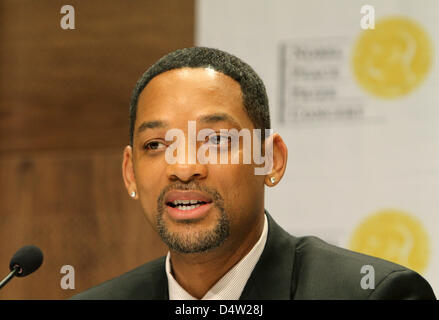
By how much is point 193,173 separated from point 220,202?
0.09 meters

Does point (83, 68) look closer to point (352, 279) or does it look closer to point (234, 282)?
point (234, 282)

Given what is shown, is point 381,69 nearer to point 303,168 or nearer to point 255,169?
point 303,168

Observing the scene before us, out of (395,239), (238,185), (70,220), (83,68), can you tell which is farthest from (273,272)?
(83,68)

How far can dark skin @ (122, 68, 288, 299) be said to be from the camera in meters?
1.53

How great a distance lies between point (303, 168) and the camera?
8.46 ft

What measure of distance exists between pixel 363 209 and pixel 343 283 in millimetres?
976

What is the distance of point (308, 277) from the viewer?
62.2 inches

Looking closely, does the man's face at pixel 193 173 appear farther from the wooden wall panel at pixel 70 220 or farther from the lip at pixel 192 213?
the wooden wall panel at pixel 70 220

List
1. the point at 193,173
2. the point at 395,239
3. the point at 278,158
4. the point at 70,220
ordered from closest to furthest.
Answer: the point at 193,173 → the point at 278,158 → the point at 395,239 → the point at 70,220

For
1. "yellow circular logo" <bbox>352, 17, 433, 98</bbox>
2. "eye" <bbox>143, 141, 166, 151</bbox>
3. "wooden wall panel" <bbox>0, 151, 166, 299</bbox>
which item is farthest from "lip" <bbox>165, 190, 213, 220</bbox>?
"wooden wall panel" <bbox>0, 151, 166, 299</bbox>

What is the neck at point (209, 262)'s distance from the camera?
162 centimetres

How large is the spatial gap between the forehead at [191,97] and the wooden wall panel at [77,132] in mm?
1259

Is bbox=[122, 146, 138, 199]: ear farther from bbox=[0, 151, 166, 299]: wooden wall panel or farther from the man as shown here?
bbox=[0, 151, 166, 299]: wooden wall panel
